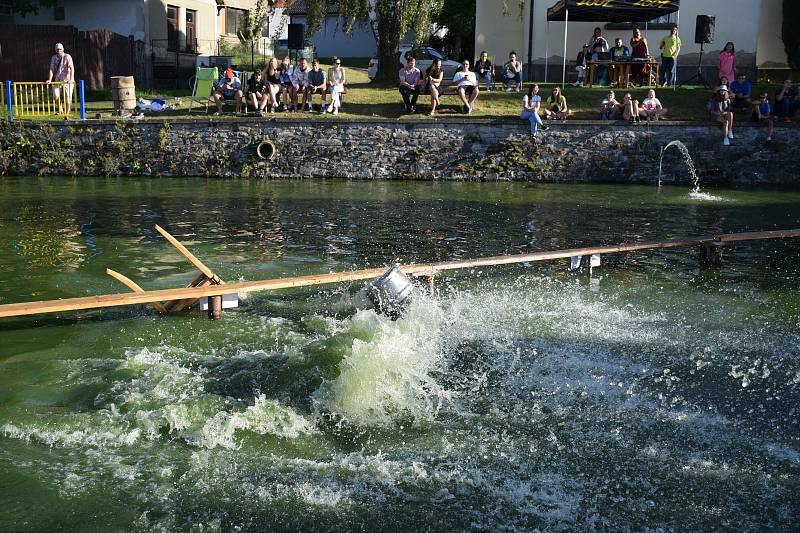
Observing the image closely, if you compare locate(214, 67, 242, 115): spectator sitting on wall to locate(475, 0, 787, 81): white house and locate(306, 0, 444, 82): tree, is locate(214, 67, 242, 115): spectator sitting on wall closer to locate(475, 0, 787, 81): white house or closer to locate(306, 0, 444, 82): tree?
locate(306, 0, 444, 82): tree

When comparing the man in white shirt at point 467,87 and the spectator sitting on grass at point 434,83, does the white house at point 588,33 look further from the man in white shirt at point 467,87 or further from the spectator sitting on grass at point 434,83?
the spectator sitting on grass at point 434,83

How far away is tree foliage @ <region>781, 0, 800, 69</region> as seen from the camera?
105 ft

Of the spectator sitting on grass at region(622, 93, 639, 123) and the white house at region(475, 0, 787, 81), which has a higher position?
the white house at region(475, 0, 787, 81)

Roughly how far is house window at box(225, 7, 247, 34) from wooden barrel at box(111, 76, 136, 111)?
1827 cm

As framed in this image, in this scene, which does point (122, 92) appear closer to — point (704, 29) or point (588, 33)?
point (588, 33)

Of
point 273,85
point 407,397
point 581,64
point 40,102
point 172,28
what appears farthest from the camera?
point 172,28

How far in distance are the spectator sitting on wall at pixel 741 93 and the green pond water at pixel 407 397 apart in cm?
1137

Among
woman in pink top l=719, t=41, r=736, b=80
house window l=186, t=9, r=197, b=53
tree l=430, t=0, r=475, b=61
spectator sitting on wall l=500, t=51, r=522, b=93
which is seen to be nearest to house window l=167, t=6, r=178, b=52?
house window l=186, t=9, r=197, b=53

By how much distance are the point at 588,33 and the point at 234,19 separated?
1919 cm

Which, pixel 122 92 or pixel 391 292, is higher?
pixel 122 92

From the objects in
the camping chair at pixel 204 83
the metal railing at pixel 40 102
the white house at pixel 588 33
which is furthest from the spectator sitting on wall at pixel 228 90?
the white house at pixel 588 33

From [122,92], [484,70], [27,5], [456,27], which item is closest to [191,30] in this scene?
[27,5]

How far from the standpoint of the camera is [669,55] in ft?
88.8

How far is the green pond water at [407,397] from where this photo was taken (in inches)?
242
